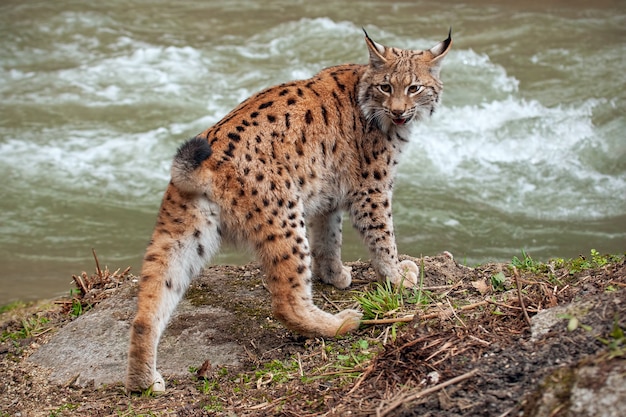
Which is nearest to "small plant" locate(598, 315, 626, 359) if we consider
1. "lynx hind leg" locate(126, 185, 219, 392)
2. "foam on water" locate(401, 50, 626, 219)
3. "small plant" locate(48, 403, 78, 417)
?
"lynx hind leg" locate(126, 185, 219, 392)

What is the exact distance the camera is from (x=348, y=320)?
577 cm

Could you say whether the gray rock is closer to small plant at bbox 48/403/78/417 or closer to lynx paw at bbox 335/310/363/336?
small plant at bbox 48/403/78/417

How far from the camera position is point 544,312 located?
4.73 m

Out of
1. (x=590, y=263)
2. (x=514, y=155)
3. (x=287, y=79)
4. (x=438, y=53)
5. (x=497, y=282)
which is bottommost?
(x=514, y=155)

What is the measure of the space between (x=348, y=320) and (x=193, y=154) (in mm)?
1469

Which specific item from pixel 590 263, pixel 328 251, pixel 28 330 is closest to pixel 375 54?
pixel 328 251

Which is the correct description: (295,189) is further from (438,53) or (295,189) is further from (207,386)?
(438,53)

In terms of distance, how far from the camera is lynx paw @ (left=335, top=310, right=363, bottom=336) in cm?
572

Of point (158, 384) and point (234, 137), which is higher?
point (234, 137)

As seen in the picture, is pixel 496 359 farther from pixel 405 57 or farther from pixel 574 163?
pixel 574 163

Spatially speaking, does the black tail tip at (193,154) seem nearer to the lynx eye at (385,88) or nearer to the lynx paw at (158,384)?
the lynx paw at (158,384)

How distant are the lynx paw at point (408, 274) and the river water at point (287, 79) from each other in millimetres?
3591

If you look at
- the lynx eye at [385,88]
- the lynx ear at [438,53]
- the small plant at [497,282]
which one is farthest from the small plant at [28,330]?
the lynx ear at [438,53]

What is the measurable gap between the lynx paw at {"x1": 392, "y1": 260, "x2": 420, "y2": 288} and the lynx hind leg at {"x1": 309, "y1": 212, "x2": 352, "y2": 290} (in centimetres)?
46
